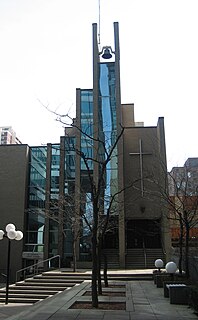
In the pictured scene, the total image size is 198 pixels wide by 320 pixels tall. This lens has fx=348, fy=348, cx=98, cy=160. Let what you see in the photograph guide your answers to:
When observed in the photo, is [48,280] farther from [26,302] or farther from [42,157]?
[42,157]

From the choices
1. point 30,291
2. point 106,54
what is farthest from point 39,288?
point 106,54

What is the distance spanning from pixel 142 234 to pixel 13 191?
1346cm

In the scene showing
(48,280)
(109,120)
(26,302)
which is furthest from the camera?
(109,120)

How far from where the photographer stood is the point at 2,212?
3394 cm

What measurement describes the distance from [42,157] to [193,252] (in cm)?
2164

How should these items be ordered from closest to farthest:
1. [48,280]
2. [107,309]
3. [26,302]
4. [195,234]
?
[107,309], [26,302], [48,280], [195,234]

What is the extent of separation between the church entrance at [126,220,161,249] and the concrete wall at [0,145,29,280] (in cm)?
1046

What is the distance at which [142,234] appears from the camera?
112 feet

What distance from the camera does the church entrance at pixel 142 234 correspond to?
33.8 metres

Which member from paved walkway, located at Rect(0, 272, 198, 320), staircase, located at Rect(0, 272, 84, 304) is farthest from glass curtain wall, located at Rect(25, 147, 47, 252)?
paved walkway, located at Rect(0, 272, 198, 320)

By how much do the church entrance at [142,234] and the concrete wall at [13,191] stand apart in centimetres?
1046

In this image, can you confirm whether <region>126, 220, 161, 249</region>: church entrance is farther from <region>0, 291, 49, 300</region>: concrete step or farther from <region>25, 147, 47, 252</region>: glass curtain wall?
<region>0, 291, 49, 300</region>: concrete step

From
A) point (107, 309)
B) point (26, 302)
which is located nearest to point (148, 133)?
point (26, 302)

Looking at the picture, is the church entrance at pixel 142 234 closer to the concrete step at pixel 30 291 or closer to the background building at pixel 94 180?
the background building at pixel 94 180
